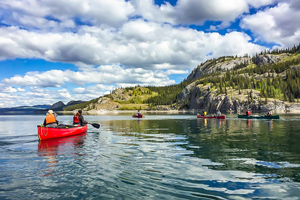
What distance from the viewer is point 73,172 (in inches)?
527

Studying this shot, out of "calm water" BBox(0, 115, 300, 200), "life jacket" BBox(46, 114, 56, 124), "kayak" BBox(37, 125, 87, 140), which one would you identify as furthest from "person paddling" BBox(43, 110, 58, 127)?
"calm water" BBox(0, 115, 300, 200)

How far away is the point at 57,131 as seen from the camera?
2959cm

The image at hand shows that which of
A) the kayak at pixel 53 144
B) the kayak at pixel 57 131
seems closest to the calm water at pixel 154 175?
the kayak at pixel 53 144

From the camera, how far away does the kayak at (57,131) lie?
2766cm

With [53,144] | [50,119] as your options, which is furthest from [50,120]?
[53,144]

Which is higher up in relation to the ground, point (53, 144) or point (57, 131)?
point (57, 131)

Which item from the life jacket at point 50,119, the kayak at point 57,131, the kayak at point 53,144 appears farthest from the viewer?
the life jacket at point 50,119

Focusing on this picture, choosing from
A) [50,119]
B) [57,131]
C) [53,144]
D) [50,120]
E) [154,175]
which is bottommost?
[53,144]

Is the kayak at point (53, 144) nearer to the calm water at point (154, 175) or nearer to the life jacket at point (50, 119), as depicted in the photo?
the life jacket at point (50, 119)

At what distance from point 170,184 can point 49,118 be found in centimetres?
2307

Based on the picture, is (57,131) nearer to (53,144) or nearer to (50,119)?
(50,119)

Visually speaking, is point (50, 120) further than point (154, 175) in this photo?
Yes

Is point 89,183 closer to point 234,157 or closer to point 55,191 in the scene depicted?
point 55,191

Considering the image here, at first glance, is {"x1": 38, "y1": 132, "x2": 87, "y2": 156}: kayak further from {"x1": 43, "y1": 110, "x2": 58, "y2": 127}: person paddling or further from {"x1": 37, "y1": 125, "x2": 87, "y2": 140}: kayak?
{"x1": 43, "y1": 110, "x2": 58, "y2": 127}: person paddling
